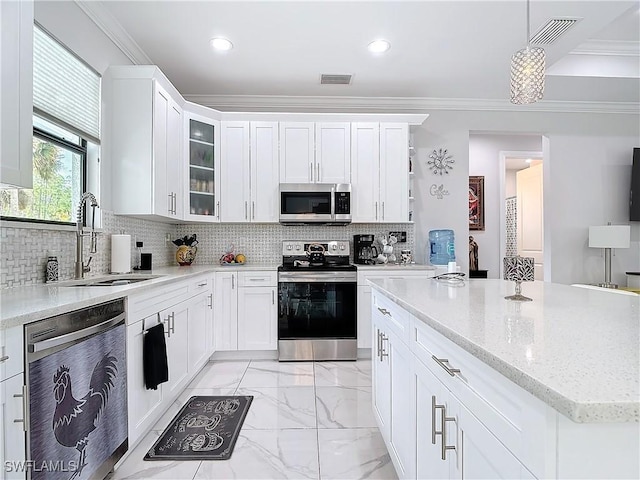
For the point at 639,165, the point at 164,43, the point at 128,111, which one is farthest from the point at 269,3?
the point at 639,165

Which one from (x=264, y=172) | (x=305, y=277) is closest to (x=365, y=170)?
(x=264, y=172)

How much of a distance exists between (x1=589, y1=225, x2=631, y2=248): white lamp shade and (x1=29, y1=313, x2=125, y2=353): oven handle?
16.1 feet

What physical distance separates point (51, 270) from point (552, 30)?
3.99 meters

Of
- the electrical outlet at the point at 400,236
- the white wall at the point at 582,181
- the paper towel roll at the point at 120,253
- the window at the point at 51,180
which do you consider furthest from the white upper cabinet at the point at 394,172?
the window at the point at 51,180

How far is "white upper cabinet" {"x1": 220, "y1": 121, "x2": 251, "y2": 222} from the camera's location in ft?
12.6

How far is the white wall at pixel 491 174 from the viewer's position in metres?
5.61

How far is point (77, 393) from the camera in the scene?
1.44 metres

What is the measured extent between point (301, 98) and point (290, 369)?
296cm

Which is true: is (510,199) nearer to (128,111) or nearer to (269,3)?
(269,3)

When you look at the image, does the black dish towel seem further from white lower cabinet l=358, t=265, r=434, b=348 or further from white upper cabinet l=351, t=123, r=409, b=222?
white upper cabinet l=351, t=123, r=409, b=222

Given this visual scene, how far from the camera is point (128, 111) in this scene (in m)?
2.85

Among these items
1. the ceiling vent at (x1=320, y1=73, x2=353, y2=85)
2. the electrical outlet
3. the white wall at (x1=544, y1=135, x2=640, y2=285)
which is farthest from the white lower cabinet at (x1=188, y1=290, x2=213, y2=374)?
the white wall at (x1=544, y1=135, x2=640, y2=285)

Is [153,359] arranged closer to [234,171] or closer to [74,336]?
[74,336]

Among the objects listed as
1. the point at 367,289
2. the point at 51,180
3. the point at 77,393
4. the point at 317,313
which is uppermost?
the point at 51,180
